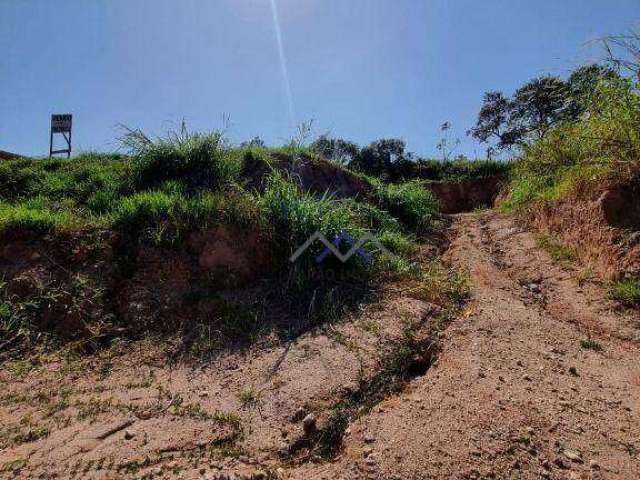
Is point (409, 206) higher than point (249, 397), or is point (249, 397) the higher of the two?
point (409, 206)

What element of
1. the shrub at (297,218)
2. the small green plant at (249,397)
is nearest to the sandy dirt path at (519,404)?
the small green plant at (249,397)

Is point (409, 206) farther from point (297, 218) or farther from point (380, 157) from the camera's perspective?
point (380, 157)

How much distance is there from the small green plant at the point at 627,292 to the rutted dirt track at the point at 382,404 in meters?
0.08

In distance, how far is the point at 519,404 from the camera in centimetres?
172

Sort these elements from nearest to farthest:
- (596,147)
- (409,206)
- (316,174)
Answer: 1. (596,147)
2. (409,206)
3. (316,174)

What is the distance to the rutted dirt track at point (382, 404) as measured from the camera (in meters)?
1.49

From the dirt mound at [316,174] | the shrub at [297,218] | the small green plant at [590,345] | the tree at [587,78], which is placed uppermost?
the tree at [587,78]

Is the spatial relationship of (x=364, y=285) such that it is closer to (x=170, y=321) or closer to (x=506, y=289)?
(x=506, y=289)

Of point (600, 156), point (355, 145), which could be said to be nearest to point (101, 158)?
point (600, 156)

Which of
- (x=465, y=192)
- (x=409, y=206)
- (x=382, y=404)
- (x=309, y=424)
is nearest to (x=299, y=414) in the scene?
(x=309, y=424)

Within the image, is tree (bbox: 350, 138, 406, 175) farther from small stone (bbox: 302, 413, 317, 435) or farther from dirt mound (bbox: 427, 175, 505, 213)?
small stone (bbox: 302, 413, 317, 435)

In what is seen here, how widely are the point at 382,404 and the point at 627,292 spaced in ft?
6.14

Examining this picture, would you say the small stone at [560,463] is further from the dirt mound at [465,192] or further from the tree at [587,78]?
the dirt mound at [465,192]

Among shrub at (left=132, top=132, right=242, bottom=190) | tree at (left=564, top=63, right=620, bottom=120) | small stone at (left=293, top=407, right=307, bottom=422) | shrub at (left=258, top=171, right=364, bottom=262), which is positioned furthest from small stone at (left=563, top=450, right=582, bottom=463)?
shrub at (left=132, top=132, right=242, bottom=190)
